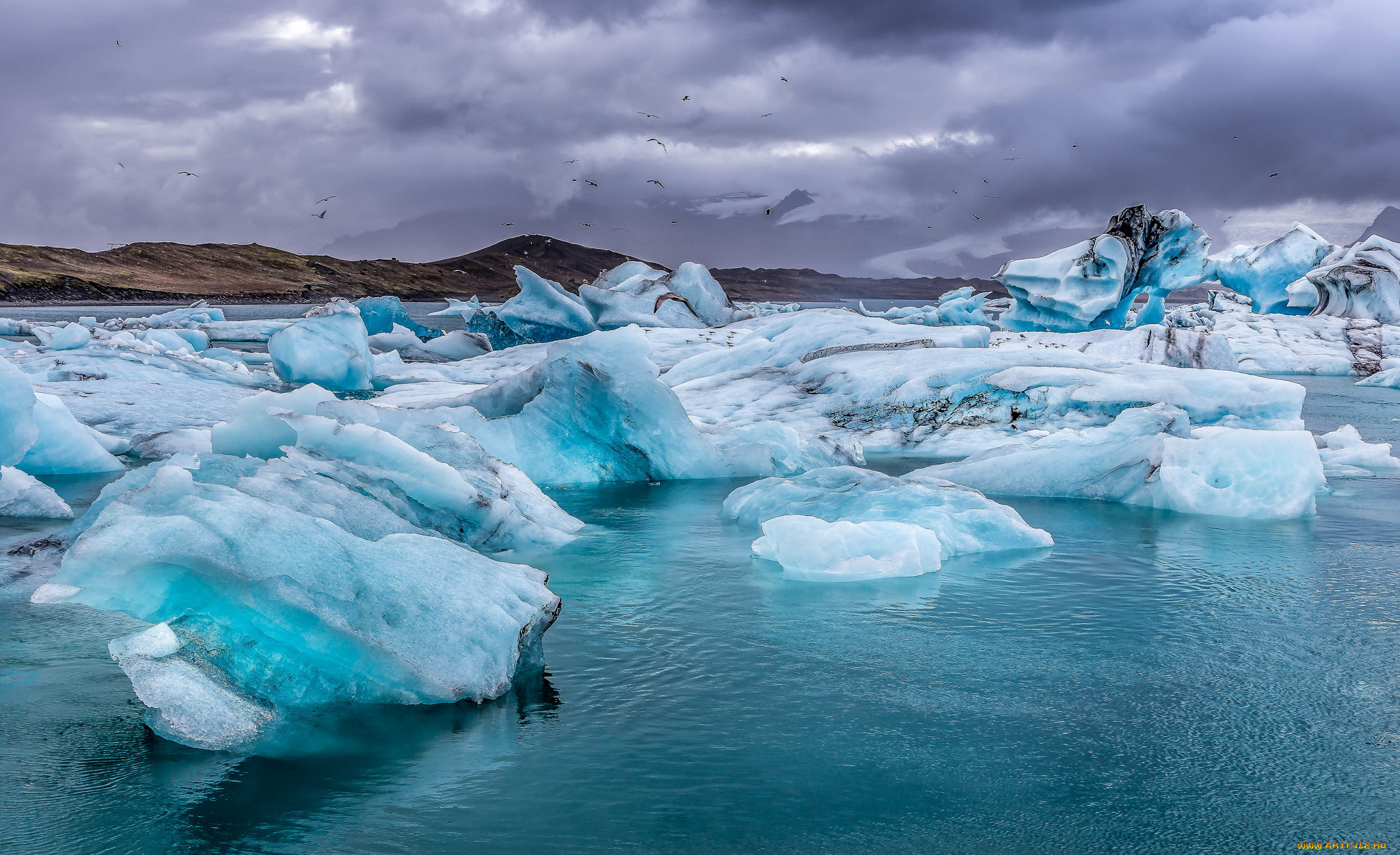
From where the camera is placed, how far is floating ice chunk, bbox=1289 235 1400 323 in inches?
1185

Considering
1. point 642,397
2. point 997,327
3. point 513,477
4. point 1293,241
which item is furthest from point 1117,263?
point 513,477

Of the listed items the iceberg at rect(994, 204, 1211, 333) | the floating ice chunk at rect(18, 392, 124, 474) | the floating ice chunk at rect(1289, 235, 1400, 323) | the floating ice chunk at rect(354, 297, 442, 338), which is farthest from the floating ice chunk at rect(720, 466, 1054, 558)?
the floating ice chunk at rect(1289, 235, 1400, 323)

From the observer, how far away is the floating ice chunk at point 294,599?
155 inches

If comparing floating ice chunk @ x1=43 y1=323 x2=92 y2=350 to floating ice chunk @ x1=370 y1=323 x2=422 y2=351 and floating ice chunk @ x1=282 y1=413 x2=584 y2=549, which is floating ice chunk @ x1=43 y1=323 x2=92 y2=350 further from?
floating ice chunk @ x1=282 y1=413 x2=584 y2=549

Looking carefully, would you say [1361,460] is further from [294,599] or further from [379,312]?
[379,312]

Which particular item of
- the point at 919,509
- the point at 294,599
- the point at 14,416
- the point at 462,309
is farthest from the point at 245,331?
the point at 294,599

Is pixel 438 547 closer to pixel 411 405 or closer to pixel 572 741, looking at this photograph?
pixel 572 741

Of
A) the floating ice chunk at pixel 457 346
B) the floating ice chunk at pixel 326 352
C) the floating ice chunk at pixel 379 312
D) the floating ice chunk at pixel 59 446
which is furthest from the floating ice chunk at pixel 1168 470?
the floating ice chunk at pixel 379 312

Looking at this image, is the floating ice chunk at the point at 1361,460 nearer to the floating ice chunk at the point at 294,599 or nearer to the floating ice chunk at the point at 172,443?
the floating ice chunk at the point at 294,599

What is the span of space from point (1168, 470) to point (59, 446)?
1124 centimetres

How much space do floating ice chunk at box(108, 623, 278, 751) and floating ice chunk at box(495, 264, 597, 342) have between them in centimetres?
2124

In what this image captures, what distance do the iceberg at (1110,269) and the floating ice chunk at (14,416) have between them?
76.9 feet

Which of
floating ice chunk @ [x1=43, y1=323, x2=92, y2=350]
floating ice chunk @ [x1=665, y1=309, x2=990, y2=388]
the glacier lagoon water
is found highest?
floating ice chunk @ [x1=43, y1=323, x2=92, y2=350]

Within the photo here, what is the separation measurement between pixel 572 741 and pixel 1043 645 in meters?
2.75
